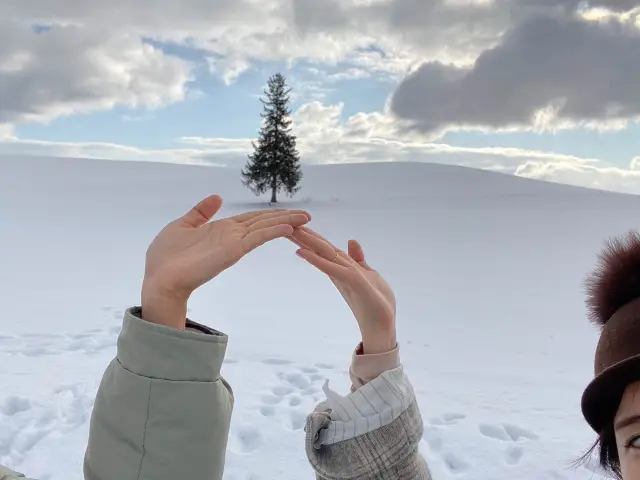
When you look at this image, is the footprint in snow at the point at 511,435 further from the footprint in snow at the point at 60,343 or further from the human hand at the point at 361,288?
the footprint in snow at the point at 60,343

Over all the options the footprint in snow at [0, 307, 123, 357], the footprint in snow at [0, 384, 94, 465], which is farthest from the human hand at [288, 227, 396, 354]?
the footprint in snow at [0, 307, 123, 357]

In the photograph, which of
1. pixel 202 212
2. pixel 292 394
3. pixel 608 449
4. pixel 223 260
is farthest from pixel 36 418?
pixel 608 449

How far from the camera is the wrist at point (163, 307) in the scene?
1197 millimetres

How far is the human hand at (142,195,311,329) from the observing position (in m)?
1.19

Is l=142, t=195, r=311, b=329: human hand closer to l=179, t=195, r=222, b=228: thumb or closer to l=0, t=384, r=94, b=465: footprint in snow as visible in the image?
l=179, t=195, r=222, b=228: thumb

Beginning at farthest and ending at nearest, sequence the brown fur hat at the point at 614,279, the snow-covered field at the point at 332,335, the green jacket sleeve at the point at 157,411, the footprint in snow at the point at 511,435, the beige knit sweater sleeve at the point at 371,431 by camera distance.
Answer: the snow-covered field at the point at 332,335, the footprint in snow at the point at 511,435, the beige knit sweater sleeve at the point at 371,431, the brown fur hat at the point at 614,279, the green jacket sleeve at the point at 157,411

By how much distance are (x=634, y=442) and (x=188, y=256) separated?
3.25ft

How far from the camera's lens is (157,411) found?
1135 mm

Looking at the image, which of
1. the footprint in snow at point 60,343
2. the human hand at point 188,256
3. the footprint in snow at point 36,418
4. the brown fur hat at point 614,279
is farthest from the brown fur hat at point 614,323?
the footprint in snow at point 60,343

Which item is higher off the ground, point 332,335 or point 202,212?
point 202,212

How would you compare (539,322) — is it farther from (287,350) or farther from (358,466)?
(358,466)

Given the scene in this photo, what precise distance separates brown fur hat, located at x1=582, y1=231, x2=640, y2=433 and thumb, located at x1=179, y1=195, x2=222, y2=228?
3.01ft

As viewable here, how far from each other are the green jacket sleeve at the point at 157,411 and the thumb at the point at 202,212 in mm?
268

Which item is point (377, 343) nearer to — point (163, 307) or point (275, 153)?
point (163, 307)
